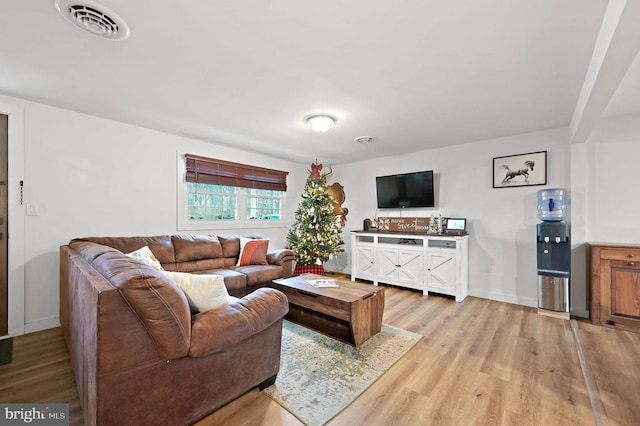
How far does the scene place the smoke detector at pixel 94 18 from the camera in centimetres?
146

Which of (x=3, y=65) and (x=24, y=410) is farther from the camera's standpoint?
(x=3, y=65)

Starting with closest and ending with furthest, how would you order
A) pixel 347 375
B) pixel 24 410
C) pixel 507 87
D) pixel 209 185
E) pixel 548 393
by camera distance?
pixel 24 410
pixel 548 393
pixel 347 375
pixel 507 87
pixel 209 185

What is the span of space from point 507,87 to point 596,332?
2.63 m

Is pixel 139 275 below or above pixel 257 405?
above

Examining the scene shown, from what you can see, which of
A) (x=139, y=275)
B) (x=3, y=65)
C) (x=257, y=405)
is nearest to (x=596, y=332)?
(x=257, y=405)

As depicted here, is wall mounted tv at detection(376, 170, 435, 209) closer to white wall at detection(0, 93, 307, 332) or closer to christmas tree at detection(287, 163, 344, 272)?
christmas tree at detection(287, 163, 344, 272)

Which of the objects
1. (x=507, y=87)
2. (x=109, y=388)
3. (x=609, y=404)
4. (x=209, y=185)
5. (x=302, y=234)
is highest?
(x=507, y=87)

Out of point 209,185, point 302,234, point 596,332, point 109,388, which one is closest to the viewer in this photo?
point 109,388

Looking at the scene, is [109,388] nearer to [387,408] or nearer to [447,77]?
[387,408]

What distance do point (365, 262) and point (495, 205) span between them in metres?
2.18

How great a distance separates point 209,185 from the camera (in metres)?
4.21

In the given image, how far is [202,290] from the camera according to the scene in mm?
1586

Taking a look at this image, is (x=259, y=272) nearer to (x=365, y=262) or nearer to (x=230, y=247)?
(x=230, y=247)

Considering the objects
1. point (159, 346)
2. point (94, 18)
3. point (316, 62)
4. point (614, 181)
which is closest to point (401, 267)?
point (614, 181)
